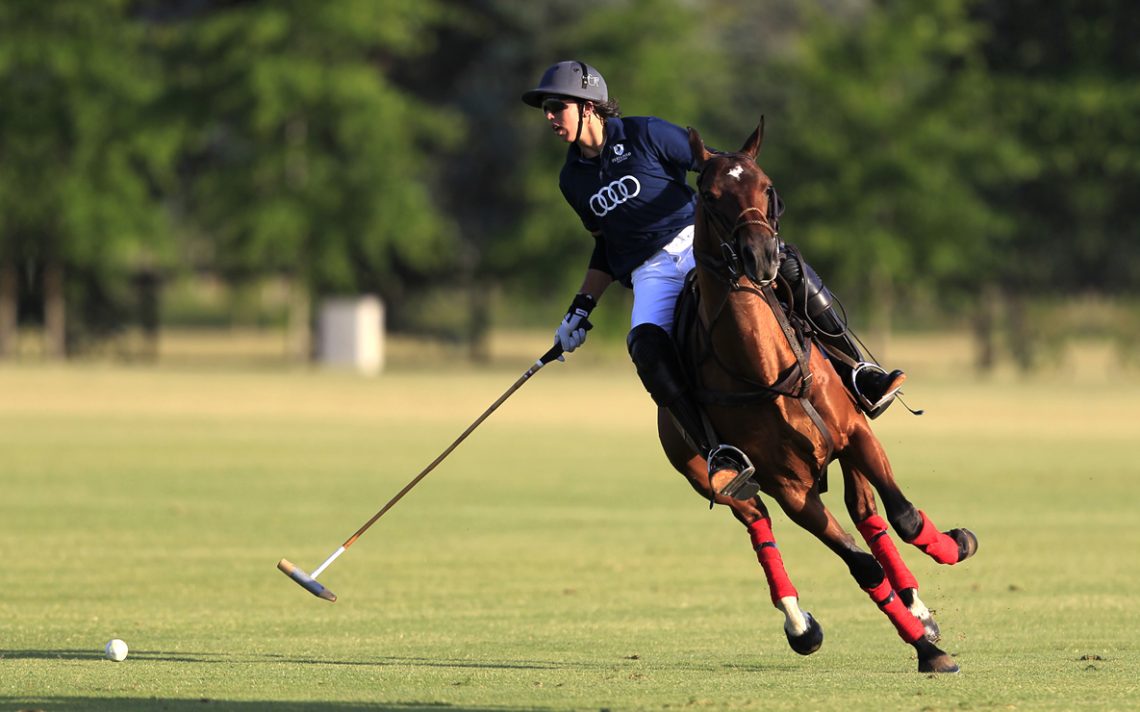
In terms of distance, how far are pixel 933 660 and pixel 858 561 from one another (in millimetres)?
620

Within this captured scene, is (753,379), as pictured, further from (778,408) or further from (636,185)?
(636,185)

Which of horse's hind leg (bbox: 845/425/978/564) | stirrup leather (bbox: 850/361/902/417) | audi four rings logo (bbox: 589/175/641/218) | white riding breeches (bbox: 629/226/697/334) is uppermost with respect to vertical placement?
audi four rings logo (bbox: 589/175/641/218)

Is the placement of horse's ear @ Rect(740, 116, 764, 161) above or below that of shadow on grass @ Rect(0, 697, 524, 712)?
above

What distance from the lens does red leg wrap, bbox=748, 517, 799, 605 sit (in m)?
10.3

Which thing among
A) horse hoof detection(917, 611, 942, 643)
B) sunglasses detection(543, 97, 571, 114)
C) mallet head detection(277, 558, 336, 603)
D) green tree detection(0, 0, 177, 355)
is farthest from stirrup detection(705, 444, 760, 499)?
green tree detection(0, 0, 177, 355)

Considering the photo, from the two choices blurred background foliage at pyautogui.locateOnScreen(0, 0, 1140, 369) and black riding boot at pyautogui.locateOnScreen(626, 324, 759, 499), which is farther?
blurred background foliage at pyautogui.locateOnScreen(0, 0, 1140, 369)

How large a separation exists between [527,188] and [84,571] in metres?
40.0

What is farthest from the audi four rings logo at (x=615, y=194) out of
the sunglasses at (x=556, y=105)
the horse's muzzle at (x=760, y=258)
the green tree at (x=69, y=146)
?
the green tree at (x=69, y=146)

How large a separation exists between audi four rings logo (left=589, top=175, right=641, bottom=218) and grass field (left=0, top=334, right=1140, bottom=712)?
239 cm

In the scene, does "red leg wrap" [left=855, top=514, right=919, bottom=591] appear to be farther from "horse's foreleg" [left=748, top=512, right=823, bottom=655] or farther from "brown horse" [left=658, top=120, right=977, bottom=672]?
"horse's foreleg" [left=748, top=512, right=823, bottom=655]

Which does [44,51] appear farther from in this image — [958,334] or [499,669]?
[499,669]

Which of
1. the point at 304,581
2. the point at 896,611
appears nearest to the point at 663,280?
the point at 896,611

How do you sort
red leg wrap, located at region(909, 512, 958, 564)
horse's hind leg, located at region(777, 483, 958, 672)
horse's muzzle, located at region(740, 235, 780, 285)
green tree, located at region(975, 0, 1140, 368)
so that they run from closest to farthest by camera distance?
1. horse's muzzle, located at region(740, 235, 780, 285)
2. horse's hind leg, located at region(777, 483, 958, 672)
3. red leg wrap, located at region(909, 512, 958, 564)
4. green tree, located at region(975, 0, 1140, 368)

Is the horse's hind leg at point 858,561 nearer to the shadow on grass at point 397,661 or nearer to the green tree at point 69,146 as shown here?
the shadow on grass at point 397,661
